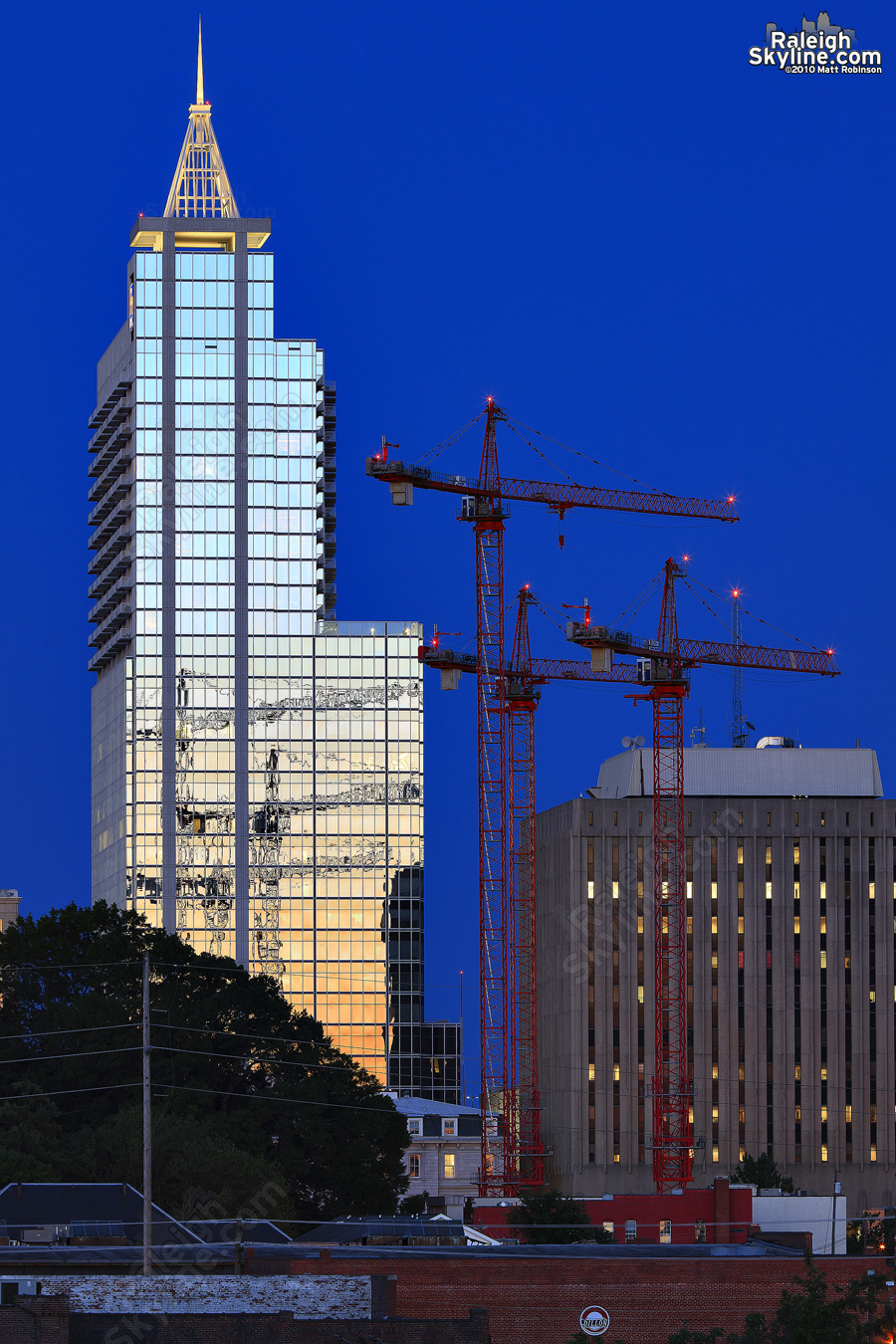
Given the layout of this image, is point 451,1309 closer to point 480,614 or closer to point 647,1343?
point 647,1343

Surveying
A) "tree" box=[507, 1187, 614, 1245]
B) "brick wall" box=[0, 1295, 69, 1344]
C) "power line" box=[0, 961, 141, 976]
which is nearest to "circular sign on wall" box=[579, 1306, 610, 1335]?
"brick wall" box=[0, 1295, 69, 1344]

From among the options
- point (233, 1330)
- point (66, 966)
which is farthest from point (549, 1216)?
point (233, 1330)

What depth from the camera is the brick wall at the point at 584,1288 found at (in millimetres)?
75000

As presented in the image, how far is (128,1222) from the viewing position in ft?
282

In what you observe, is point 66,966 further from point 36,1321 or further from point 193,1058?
point 36,1321

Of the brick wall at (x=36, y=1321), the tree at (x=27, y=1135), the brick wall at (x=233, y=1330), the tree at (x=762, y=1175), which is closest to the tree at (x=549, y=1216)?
the tree at (x=27, y=1135)

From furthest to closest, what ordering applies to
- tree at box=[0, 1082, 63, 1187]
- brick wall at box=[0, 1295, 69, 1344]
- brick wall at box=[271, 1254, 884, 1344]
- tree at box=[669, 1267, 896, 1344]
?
tree at box=[0, 1082, 63, 1187]
brick wall at box=[271, 1254, 884, 1344]
tree at box=[669, 1267, 896, 1344]
brick wall at box=[0, 1295, 69, 1344]

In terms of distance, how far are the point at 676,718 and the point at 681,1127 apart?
116ft

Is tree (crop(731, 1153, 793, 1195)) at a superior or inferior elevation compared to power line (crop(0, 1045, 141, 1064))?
inferior

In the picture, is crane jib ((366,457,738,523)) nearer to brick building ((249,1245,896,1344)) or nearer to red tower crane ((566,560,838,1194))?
red tower crane ((566,560,838,1194))

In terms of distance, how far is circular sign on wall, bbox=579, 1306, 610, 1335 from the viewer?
75625 mm

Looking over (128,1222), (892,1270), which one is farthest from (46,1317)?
(892,1270)

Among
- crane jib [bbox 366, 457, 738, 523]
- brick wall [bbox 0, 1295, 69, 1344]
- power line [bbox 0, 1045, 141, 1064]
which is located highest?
crane jib [bbox 366, 457, 738, 523]

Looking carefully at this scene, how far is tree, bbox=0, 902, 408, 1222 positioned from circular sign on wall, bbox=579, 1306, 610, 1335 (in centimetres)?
4783
